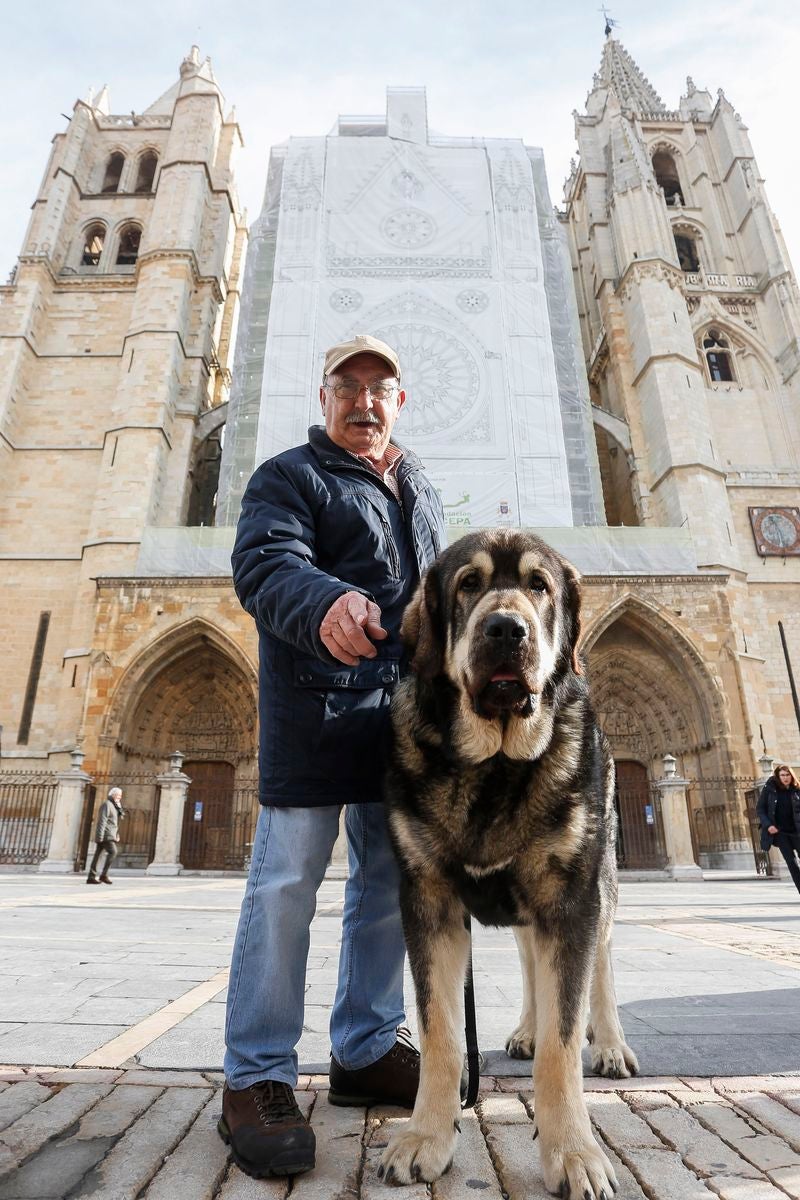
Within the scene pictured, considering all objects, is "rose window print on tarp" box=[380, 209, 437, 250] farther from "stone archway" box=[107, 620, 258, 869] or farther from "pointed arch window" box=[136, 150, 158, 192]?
"stone archway" box=[107, 620, 258, 869]

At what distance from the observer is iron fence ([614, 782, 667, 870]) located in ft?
46.5

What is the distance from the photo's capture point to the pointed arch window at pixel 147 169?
80.4 feet

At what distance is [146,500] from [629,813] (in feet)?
40.8

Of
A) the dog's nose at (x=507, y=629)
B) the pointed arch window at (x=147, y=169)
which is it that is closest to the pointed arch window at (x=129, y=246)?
the pointed arch window at (x=147, y=169)

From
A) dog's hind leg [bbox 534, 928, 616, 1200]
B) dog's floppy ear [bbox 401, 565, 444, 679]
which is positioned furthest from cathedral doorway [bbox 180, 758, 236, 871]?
dog's hind leg [bbox 534, 928, 616, 1200]

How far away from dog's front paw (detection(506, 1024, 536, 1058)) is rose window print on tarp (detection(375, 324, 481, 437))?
48.9 ft

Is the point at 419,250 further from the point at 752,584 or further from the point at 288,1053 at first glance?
the point at 288,1053

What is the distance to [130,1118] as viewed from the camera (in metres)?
1.44

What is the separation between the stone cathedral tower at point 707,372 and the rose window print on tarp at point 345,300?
701 centimetres

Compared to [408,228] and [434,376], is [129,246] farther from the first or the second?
[434,376]

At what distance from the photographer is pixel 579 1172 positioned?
119cm

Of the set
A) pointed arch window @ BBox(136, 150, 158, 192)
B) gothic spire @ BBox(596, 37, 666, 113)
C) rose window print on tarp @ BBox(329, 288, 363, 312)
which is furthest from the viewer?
gothic spire @ BBox(596, 37, 666, 113)

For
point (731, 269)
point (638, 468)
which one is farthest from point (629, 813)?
point (731, 269)

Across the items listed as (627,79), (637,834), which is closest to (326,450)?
(637,834)
